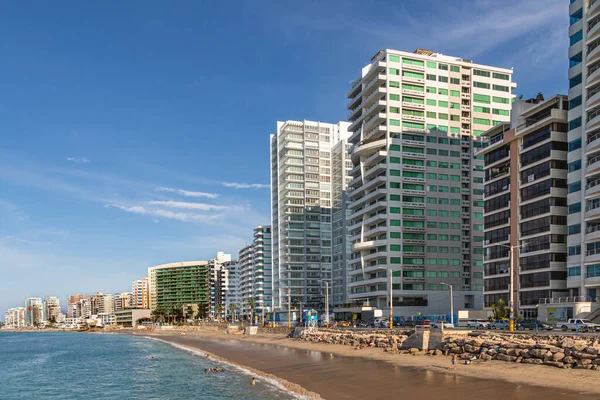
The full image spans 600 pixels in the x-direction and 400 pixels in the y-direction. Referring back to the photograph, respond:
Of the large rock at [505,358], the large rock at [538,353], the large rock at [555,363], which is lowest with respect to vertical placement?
the large rock at [505,358]

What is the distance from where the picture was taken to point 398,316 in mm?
128250

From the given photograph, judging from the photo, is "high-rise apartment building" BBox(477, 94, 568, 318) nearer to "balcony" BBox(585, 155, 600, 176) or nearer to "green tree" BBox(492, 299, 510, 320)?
"green tree" BBox(492, 299, 510, 320)

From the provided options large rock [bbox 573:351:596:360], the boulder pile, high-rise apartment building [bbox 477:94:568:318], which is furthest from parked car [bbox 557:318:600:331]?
large rock [bbox 573:351:596:360]

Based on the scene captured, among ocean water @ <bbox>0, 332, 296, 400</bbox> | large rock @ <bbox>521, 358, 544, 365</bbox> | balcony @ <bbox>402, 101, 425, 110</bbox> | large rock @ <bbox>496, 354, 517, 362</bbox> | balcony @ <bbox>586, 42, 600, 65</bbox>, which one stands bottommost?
ocean water @ <bbox>0, 332, 296, 400</bbox>

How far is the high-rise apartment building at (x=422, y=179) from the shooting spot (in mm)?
138125

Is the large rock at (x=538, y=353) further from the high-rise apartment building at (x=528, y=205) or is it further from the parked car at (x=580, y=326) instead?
the high-rise apartment building at (x=528, y=205)

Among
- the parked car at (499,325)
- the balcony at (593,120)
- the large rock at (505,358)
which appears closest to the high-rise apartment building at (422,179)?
the parked car at (499,325)

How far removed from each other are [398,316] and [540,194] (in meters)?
43.0

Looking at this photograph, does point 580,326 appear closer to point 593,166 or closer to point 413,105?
point 593,166

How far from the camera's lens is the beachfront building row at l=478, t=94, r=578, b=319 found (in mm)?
100250

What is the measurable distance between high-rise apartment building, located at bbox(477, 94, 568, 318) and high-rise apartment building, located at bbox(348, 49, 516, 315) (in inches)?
892

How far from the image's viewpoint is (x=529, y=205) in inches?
4186

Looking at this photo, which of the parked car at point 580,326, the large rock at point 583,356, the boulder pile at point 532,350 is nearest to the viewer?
the large rock at point 583,356

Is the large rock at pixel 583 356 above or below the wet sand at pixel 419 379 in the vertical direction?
above
